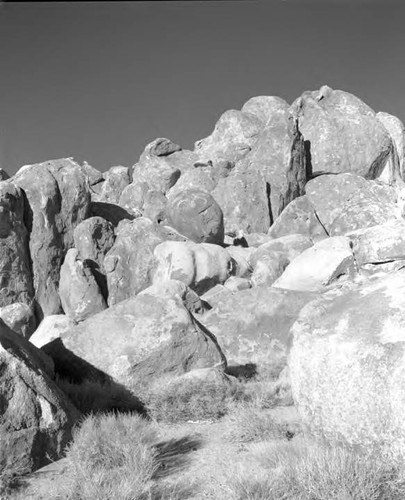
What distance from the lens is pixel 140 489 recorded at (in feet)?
14.8

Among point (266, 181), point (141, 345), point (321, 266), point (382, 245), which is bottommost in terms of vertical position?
point (321, 266)

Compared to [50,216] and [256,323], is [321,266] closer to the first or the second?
[256,323]

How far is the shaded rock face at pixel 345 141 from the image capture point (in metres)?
44.5

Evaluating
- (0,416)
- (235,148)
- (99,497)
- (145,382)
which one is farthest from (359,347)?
(235,148)

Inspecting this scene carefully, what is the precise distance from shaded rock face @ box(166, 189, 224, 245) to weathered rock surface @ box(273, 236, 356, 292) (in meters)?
10.0

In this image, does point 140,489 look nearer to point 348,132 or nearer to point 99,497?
point 99,497

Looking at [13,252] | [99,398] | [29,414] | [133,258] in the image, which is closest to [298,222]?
[133,258]

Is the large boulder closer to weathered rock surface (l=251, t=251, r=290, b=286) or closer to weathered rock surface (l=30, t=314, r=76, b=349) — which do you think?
weathered rock surface (l=251, t=251, r=290, b=286)

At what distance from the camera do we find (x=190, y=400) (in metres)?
7.89

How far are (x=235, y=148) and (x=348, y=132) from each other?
11.3m

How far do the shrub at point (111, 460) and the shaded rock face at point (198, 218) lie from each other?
24.9 m

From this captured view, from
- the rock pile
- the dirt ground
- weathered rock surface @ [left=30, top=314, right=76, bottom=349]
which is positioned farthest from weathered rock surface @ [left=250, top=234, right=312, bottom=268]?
the dirt ground

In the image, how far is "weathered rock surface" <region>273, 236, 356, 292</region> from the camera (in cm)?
2020

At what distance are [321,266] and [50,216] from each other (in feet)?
59.8
